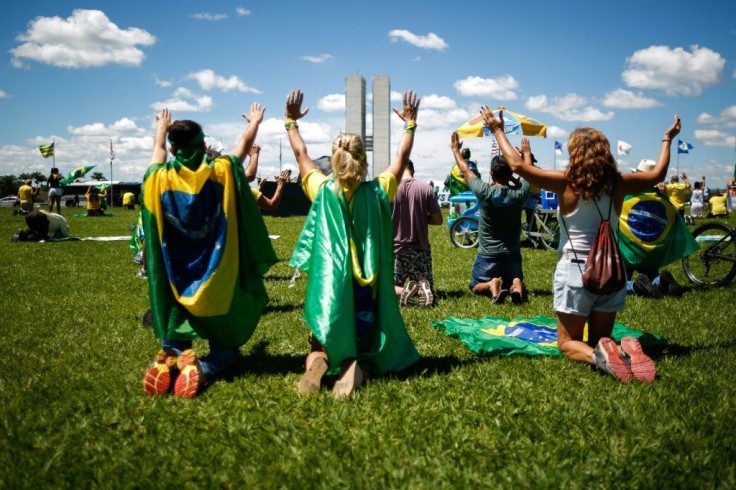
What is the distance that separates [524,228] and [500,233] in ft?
20.9

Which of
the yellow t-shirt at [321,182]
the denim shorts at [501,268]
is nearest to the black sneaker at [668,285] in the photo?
the denim shorts at [501,268]

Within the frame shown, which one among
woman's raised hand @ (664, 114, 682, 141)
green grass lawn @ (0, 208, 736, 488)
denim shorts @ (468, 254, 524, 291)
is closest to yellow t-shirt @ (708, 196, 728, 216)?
denim shorts @ (468, 254, 524, 291)

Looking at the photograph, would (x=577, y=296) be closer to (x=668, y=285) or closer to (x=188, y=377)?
(x=188, y=377)

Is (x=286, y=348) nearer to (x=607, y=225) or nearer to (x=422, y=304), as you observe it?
(x=422, y=304)

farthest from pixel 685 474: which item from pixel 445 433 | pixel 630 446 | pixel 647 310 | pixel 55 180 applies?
pixel 55 180

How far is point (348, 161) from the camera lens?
3.82 m

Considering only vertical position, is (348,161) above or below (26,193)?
below

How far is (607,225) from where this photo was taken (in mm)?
3902

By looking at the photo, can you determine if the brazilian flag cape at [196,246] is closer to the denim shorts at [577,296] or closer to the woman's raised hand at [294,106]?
→ the woman's raised hand at [294,106]

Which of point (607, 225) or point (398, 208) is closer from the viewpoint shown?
point (607, 225)

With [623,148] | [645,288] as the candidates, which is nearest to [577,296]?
[645,288]

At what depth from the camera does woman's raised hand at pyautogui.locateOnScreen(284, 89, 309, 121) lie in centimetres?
432

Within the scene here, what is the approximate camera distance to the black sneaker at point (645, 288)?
7016mm

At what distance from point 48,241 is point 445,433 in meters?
15.8
